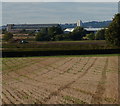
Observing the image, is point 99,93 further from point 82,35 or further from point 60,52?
point 82,35

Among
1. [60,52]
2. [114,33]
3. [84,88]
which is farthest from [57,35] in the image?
[84,88]

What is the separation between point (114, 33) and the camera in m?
57.6

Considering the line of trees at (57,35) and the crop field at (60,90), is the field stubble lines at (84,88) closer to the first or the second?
the crop field at (60,90)

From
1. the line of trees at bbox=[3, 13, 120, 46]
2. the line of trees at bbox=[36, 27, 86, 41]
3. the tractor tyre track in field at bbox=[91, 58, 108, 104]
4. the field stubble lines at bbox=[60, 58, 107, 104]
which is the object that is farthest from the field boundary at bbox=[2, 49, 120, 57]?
the line of trees at bbox=[36, 27, 86, 41]

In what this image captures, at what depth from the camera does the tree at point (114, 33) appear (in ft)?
187

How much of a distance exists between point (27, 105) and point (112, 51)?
4034cm

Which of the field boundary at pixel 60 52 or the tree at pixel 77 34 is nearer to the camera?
the field boundary at pixel 60 52

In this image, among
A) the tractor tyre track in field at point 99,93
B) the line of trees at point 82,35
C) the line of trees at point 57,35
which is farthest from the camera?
the line of trees at point 57,35

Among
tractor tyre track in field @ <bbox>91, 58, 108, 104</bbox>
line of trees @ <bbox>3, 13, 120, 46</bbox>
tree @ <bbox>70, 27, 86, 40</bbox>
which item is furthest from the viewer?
tree @ <bbox>70, 27, 86, 40</bbox>

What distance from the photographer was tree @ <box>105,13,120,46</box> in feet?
187

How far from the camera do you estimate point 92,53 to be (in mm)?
52656

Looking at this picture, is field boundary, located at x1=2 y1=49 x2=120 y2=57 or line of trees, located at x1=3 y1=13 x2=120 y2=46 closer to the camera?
field boundary, located at x1=2 y1=49 x2=120 y2=57

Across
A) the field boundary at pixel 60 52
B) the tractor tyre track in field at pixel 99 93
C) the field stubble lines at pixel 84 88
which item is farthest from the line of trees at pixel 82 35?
the tractor tyre track in field at pixel 99 93

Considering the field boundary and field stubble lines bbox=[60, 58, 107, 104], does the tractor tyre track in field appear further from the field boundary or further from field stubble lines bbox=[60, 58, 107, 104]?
the field boundary
